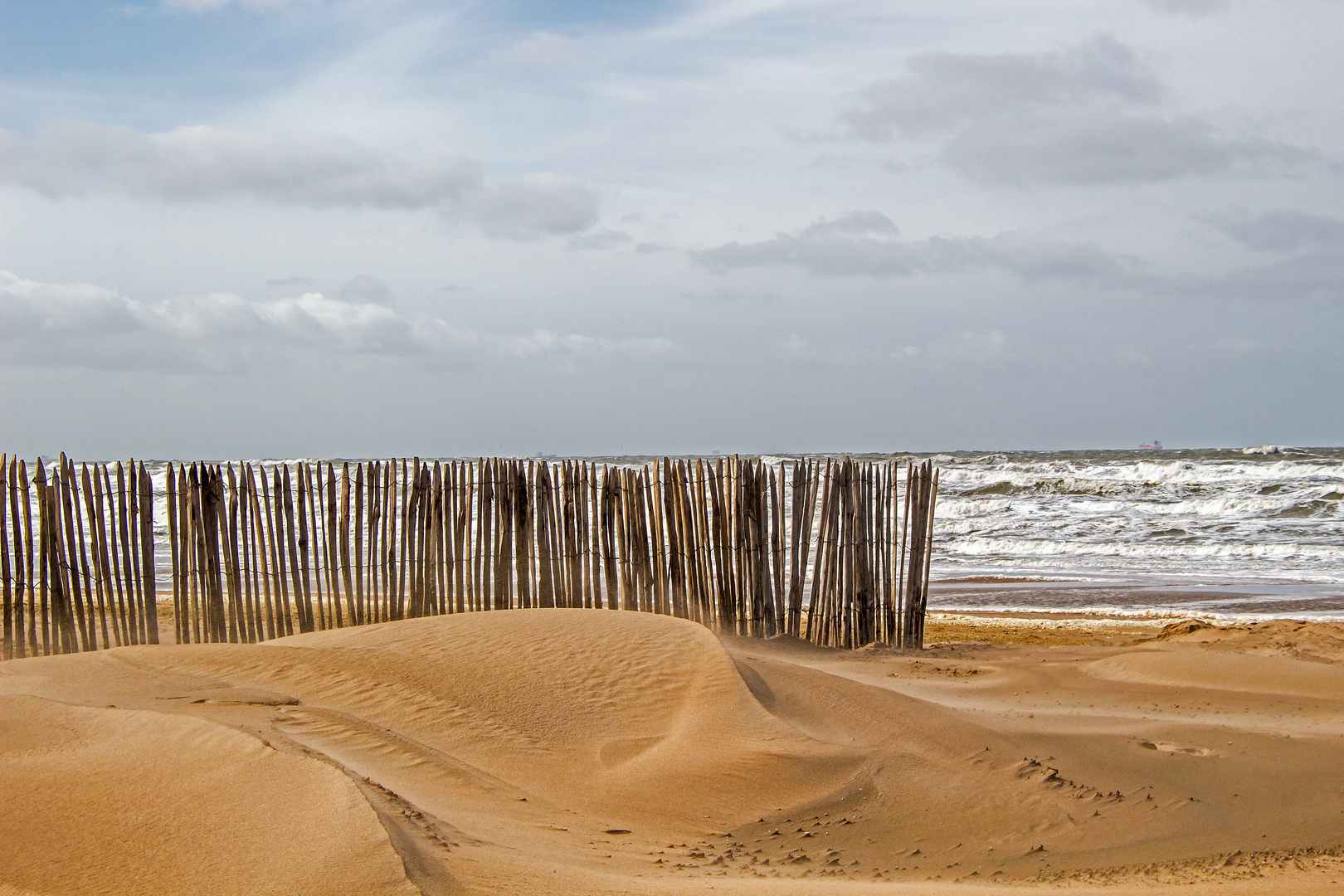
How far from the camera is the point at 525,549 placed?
25.1 feet

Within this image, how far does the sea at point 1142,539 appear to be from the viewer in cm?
1119

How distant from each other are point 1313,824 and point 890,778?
1546 mm

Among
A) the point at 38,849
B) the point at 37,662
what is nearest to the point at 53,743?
the point at 38,849

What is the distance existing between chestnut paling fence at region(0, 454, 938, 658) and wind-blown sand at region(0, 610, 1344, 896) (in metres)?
1.19

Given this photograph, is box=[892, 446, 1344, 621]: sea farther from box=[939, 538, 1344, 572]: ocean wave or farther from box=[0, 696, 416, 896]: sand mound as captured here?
box=[0, 696, 416, 896]: sand mound

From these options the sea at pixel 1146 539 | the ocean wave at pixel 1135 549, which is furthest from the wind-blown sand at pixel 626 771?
the ocean wave at pixel 1135 549

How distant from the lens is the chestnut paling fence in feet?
23.4

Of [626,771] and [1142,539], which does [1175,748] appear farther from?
[1142,539]

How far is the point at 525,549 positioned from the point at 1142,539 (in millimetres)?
12388

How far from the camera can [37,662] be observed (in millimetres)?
5176

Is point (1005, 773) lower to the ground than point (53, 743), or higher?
lower

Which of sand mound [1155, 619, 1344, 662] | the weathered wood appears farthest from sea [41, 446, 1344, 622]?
the weathered wood

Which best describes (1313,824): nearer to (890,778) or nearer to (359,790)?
(890,778)

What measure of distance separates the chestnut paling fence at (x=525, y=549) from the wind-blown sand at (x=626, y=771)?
119cm
